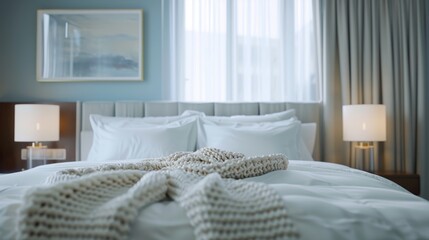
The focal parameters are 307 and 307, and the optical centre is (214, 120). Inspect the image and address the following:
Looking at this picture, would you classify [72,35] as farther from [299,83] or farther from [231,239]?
[231,239]

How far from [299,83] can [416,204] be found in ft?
7.35

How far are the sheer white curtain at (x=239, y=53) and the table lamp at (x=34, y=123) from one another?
3.68 feet

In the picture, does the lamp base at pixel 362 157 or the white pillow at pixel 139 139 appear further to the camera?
the lamp base at pixel 362 157

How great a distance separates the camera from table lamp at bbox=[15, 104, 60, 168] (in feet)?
8.30

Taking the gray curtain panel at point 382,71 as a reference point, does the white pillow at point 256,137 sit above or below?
below

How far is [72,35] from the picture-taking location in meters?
3.08

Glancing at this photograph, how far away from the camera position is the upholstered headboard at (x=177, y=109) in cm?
285

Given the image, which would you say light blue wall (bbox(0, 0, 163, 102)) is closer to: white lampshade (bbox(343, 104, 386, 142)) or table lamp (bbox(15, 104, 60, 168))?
table lamp (bbox(15, 104, 60, 168))

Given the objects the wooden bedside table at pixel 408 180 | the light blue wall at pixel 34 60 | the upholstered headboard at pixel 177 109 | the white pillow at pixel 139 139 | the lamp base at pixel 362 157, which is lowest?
the wooden bedside table at pixel 408 180

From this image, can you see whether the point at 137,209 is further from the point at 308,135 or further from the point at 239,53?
the point at 239,53

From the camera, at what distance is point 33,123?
254 cm

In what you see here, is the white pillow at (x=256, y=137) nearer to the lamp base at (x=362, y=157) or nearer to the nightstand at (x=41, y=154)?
the lamp base at (x=362, y=157)

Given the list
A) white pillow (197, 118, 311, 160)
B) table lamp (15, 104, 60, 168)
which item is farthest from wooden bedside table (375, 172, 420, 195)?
table lamp (15, 104, 60, 168)

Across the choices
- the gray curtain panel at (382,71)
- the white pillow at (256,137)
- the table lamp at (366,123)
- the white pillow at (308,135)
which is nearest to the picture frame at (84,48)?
the white pillow at (256,137)
